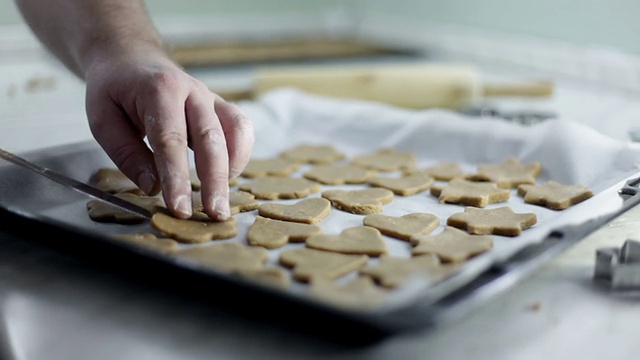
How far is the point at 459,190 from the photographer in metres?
1.19

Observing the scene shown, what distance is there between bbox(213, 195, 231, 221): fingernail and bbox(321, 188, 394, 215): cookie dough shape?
0.64 feet

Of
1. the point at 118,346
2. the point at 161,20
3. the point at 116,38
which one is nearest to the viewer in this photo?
the point at 118,346

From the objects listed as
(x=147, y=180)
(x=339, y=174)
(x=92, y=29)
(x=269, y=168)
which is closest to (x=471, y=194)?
(x=339, y=174)

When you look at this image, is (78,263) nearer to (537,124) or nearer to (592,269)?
(592,269)

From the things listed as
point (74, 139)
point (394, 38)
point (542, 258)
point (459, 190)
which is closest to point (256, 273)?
point (542, 258)

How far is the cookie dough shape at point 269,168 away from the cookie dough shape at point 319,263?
41cm

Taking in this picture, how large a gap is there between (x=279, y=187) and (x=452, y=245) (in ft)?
1.23

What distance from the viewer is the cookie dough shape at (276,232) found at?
0.97m

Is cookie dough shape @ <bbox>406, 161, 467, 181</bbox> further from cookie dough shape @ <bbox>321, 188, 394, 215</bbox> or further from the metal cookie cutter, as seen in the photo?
the metal cookie cutter

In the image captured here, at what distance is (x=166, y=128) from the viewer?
987 mm

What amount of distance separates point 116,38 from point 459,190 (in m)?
0.55

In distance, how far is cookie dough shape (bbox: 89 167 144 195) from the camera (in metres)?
1.20

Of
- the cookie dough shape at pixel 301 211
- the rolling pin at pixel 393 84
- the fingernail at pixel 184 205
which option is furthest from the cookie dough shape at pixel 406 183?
the rolling pin at pixel 393 84

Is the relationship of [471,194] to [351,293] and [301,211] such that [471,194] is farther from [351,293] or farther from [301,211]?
[351,293]
